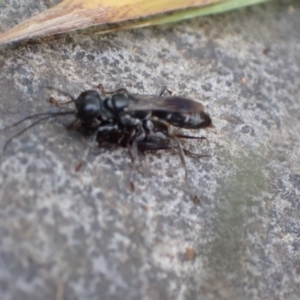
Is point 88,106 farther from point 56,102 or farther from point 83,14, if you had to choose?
point 83,14

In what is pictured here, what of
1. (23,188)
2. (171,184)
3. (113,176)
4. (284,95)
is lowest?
(284,95)

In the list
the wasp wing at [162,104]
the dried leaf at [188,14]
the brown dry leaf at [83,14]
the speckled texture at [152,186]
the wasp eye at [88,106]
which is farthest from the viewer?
the dried leaf at [188,14]

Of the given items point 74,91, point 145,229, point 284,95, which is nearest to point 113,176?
point 145,229

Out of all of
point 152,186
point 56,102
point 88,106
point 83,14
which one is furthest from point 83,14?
point 152,186

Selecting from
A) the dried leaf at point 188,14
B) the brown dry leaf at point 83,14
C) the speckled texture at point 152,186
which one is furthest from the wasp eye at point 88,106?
the dried leaf at point 188,14

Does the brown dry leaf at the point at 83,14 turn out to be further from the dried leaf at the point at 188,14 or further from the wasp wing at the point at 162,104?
the wasp wing at the point at 162,104

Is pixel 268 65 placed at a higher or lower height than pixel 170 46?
lower

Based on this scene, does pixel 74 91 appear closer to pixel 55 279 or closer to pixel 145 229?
pixel 145 229
